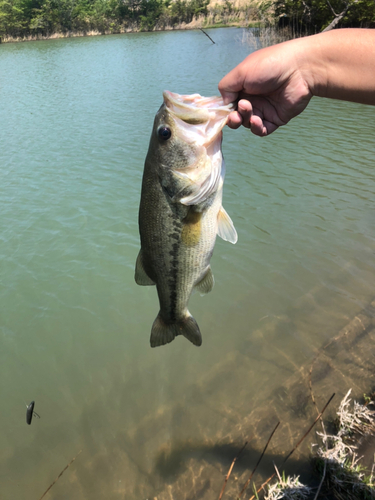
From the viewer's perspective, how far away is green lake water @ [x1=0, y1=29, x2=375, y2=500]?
356 cm

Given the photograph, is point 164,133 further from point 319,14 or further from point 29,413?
point 319,14

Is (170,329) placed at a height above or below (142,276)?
below

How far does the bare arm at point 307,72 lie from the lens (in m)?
1.97

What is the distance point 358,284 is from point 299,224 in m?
1.99

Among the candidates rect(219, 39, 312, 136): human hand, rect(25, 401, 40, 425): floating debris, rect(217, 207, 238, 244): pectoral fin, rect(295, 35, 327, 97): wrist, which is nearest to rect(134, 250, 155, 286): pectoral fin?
rect(217, 207, 238, 244): pectoral fin

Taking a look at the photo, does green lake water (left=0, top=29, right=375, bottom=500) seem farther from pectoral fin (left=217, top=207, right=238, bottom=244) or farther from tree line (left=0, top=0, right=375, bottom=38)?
tree line (left=0, top=0, right=375, bottom=38)

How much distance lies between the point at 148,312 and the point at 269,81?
4.04m

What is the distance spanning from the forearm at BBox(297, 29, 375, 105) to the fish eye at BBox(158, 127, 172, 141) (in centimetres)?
101

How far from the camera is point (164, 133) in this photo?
2041 millimetres

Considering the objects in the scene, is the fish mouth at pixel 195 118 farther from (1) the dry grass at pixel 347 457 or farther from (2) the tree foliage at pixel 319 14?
(2) the tree foliage at pixel 319 14

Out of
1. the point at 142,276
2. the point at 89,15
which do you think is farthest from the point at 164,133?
the point at 89,15

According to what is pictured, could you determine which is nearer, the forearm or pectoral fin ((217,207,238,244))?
the forearm

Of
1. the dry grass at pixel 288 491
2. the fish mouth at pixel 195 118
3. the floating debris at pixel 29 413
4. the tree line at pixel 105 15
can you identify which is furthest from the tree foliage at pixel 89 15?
the dry grass at pixel 288 491

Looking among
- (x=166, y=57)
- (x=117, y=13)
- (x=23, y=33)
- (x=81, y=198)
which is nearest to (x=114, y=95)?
(x=81, y=198)
